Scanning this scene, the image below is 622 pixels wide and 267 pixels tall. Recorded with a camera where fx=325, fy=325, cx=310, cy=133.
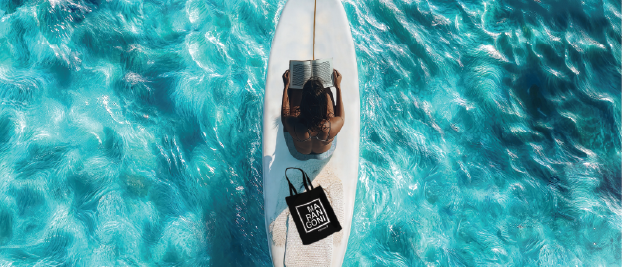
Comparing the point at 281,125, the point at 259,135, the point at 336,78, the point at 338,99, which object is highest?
the point at 336,78

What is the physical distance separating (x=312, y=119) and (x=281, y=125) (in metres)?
0.92

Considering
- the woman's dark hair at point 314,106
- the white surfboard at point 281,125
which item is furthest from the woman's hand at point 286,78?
the woman's dark hair at point 314,106

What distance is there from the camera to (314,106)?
2723mm

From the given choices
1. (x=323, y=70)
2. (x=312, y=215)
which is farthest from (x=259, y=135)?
(x=312, y=215)

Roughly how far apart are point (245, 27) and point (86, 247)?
334 cm

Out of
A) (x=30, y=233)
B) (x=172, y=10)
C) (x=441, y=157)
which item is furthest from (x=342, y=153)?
(x=30, y=233)

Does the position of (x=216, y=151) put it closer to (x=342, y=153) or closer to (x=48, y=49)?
(x=342, y=153)

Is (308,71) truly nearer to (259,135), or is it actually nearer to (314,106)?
(314,106)

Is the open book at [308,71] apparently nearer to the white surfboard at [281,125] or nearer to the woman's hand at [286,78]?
the woman's hand at [286,78]

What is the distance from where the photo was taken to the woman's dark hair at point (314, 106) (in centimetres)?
272

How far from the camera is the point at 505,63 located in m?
4.63

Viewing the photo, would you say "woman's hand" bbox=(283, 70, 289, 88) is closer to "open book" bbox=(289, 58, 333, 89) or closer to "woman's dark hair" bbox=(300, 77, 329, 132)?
"open book" bbox=(289, 58, 333, 89)

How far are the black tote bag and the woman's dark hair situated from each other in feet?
1.99

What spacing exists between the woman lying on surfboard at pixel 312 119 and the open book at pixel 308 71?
7cm
